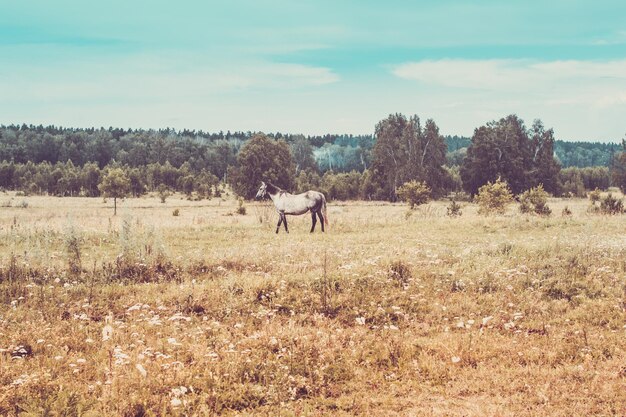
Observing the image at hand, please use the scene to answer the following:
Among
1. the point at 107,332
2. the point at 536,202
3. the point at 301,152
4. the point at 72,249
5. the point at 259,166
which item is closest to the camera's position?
the point at 107,332

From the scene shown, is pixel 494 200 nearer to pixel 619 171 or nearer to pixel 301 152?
pixel 619 171

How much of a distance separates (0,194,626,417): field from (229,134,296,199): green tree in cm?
5386

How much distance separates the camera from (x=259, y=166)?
68.0 meters

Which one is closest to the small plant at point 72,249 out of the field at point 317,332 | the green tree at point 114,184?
the field at point 317,332

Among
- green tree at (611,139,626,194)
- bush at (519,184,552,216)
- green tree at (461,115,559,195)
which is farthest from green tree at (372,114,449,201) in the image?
bush at (519,184,552,216)

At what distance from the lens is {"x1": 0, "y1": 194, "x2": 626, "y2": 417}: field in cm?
580

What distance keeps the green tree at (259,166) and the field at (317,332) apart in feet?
177

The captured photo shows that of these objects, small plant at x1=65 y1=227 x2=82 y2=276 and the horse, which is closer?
small plant at x1=65 y1=227 x2=82 y2=276

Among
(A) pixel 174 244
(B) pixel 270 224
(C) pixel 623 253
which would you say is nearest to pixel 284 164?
(B) pixel 270 224

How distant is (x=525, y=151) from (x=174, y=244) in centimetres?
7460

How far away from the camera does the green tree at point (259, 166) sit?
68062 millimetres

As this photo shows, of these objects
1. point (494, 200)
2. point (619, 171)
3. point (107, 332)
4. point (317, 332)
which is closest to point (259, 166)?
point (494, 200)

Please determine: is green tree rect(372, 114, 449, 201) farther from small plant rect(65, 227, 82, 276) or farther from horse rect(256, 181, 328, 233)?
small plant rect(65, 227, 82, 276)

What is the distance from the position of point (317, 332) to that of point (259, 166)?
61.2m
